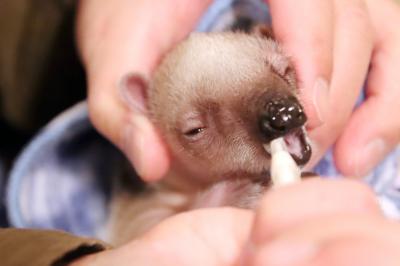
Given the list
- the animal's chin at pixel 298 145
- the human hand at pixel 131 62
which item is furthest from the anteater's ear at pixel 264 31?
the animal's chin at pixel 298 145

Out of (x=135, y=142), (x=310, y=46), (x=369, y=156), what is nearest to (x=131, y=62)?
(x=135, y=142)

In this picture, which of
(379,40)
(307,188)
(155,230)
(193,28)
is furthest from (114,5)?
(307,188)

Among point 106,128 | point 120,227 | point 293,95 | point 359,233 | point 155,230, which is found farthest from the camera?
point 120,227

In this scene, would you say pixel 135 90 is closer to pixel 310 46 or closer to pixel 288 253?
pixel 310 46

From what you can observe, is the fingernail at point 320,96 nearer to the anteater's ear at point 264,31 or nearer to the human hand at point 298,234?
the anteater's ear at point 264,31

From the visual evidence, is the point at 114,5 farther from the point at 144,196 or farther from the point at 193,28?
the point at 144,196

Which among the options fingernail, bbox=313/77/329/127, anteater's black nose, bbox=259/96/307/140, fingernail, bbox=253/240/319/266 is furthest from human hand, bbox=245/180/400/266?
fingernail, bbox=313/77/329/127

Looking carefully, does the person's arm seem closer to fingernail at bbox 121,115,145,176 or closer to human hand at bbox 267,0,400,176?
fingernail at bbox 121,115,145,176
